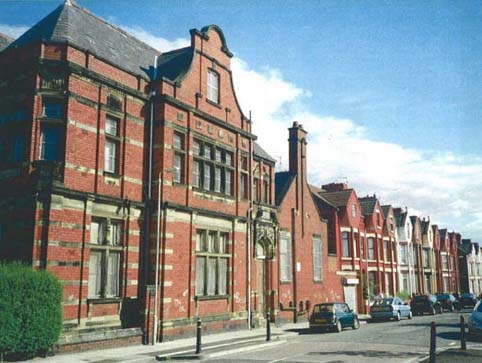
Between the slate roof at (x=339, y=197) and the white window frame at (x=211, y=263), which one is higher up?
the slate roof at (x=339, y=197)

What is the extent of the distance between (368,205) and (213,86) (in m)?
28.8

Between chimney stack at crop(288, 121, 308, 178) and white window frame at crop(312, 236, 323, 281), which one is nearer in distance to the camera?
chimney stack at crop(288, 121, 308, 178)

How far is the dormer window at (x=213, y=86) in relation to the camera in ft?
76.2

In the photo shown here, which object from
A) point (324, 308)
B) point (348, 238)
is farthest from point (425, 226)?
point (324, 308)

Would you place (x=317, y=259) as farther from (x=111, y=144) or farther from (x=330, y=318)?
(x=111, y=144)

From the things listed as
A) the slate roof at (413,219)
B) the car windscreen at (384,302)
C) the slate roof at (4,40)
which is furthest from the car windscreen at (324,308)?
the slate roof at (413,219)

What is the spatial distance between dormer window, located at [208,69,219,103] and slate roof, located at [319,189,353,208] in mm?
20901

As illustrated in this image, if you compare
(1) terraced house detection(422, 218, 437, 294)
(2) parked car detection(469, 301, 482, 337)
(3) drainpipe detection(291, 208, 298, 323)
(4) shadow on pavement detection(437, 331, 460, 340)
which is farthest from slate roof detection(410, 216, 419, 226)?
(2) parked car detection(469, 301, 482, 337)

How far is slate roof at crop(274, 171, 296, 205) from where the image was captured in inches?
1164

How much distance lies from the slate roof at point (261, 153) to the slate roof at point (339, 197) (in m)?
14.1

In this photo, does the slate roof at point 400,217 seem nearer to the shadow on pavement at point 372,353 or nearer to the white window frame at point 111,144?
the shadow on pavement at point 372,353

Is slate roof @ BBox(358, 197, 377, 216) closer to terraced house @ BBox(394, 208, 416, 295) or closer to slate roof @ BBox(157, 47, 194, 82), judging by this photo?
terraced house @ BBox(394, 208, 416, 295)

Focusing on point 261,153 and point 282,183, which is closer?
point 261,153

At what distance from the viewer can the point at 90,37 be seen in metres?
19.2
